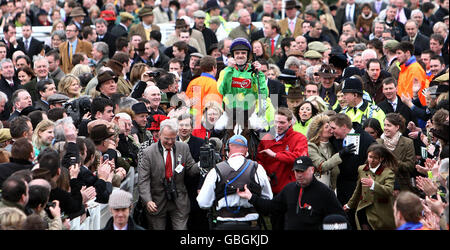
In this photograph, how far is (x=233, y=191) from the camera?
28.4 ft

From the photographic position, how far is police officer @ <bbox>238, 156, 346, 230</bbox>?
27.5 ft

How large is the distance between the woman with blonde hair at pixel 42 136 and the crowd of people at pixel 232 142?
0.06ft

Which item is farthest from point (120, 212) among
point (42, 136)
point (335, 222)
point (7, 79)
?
point (7, 79)

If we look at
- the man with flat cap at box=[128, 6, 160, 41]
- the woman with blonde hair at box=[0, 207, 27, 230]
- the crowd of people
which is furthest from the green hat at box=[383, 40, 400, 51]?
the woman with blonde hair at box=[0, 207, 27, 230]

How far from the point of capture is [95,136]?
376 inches

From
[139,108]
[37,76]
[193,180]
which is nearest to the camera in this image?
[193,180]

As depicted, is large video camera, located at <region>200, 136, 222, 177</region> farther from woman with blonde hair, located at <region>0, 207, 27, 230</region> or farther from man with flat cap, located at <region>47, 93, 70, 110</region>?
woman with blonde hair, located at <region>0, 207, 27, 230</region>

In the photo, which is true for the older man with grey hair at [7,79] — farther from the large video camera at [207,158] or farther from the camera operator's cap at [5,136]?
the large video camera at [207,158]

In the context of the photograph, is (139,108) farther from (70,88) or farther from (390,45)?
(390,45)

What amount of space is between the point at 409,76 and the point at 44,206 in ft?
26.7

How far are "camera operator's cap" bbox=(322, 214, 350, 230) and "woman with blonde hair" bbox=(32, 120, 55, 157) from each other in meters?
3.11

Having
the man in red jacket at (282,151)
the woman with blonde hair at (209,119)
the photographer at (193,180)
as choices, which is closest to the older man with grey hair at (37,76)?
the woman with blonde hair at (209,119)

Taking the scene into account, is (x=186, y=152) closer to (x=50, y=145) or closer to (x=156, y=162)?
(x=156, y=162)
